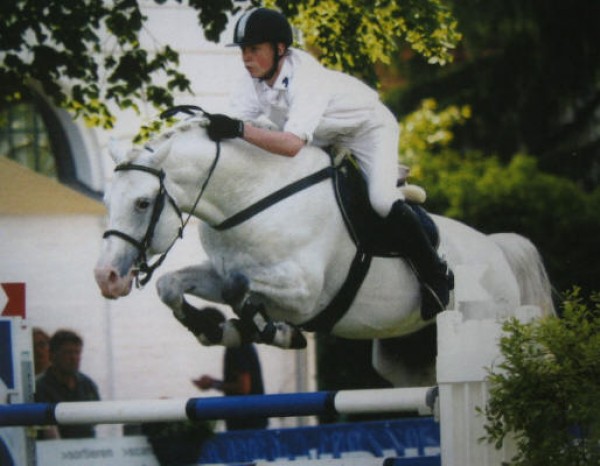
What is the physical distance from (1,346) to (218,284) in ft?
3.08

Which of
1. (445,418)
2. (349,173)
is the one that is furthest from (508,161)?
(445,418)

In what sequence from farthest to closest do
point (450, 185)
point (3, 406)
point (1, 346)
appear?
point (450, 185)
point (1, 346)
point (3, 406)

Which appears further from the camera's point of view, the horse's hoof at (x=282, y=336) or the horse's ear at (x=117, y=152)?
the horse's ear at (x=117, y=152)

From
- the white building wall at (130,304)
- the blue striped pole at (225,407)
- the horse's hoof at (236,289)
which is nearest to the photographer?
the blue striped pole at (225,407)

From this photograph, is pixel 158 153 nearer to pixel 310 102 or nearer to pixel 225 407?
pixel 310 102

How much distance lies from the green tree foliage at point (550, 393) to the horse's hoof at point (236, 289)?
51.5 inches

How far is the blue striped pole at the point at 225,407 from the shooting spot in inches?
193

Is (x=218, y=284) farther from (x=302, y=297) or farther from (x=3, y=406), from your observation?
(x=3, y=406)

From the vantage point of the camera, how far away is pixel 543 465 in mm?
4305

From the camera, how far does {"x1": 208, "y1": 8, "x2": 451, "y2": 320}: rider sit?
570 cm

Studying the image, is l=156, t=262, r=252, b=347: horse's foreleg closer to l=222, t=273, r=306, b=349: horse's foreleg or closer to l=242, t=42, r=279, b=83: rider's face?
l=222, t=273, r=306, b=349: horse's foreleg

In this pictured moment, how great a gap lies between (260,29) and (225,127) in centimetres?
46

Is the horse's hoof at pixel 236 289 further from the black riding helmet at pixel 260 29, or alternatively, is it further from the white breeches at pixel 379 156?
the black riding helmet at pixel 260 29

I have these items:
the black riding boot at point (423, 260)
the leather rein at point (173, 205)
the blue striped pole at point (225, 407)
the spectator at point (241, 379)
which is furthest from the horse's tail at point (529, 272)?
the spectator at point (241, 379)
